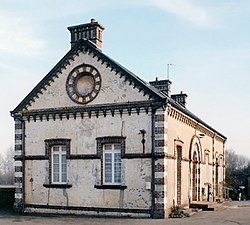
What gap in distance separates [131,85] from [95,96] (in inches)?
76.7

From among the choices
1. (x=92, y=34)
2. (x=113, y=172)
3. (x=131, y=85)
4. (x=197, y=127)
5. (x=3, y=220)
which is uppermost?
(x=92, y=34)

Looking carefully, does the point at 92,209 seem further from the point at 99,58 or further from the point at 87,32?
the point at 87,32

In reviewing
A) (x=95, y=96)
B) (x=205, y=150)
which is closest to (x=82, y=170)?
(x=95, y=96)

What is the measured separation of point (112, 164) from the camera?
19.6 m

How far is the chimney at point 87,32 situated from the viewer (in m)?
22.0

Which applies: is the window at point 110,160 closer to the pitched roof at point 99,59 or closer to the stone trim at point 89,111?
the stone trim at point 89,111

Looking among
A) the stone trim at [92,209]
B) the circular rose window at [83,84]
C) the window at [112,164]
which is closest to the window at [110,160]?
the window at [112,164]

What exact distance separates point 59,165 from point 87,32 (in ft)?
23.2

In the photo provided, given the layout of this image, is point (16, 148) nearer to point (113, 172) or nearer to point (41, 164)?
point (41, 164)

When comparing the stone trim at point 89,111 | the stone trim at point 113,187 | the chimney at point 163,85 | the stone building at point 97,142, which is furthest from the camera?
the chimney at point 163,85

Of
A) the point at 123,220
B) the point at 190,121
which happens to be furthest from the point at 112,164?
the point at 190,121

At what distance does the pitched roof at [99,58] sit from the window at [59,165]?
3073mm

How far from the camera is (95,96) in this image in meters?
20.4

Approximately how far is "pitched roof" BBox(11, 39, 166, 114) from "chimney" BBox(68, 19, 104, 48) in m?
1.00
